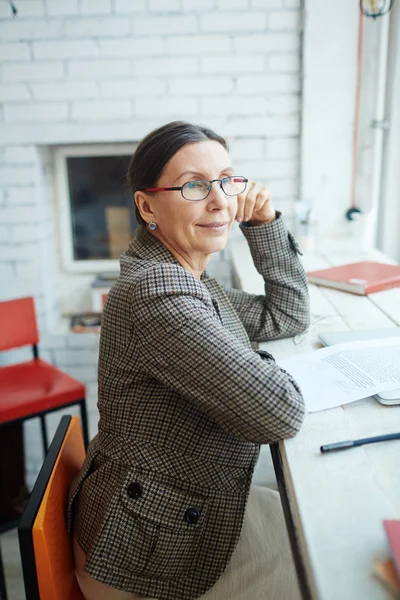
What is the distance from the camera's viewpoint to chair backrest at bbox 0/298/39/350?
6.99 ft

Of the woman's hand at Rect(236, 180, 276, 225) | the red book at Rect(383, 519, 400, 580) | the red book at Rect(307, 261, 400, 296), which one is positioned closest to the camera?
the red book at Rect(383, 519, 400, 580)

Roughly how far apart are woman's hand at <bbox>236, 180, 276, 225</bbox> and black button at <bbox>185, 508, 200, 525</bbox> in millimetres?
689

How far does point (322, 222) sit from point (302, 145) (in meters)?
0.33

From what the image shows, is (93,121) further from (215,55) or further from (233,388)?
(233,388)

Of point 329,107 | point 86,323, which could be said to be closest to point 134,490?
point 86,323

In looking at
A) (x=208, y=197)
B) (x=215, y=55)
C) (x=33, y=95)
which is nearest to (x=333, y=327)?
(x=208, y=197)

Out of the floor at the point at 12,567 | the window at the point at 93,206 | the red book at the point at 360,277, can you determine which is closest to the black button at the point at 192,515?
the red book at the point at 360,277

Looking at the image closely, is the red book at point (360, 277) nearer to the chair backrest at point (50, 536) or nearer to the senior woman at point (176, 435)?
the senior woman at point (176, 435)

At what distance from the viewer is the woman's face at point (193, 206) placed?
1173 millimetres

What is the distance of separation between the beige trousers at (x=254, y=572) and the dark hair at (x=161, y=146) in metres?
0.65

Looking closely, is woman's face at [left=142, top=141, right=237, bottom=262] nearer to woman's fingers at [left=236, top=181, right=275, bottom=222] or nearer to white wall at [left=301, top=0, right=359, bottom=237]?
woman's fingers at [left=236, top=181, right=275, bottom=222]

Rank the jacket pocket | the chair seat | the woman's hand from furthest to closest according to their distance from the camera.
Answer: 1. the chair seat
2. the woman's hand
3. the jacket pocket

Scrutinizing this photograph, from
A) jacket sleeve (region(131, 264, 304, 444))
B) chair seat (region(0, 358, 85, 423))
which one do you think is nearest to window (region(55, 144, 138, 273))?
chair seat (region(0, 358, 85, 423))

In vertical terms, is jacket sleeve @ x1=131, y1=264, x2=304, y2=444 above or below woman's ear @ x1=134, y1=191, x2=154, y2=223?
below
